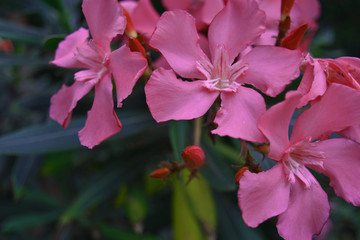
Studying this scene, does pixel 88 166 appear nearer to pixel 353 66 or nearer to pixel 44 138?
pixel 44 138

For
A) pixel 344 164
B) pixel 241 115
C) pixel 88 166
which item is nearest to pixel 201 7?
pixel 241 115

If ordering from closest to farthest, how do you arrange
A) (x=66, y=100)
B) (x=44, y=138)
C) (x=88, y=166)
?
(x=66, y=100)
(x=44, y=138)
(x=88, y=166)

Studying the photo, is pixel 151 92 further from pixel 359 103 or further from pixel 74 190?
pixel 74 190

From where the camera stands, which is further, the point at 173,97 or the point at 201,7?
the point at 201,7

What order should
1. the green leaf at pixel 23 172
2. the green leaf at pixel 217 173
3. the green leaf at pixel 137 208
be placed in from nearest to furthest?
the green leaf at pixel 217 173, the green leaf at pixel 23 172, the green leaf at pixel 137 208

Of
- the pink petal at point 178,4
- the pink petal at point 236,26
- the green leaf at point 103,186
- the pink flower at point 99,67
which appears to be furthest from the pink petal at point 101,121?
the green leaf at point 103,186

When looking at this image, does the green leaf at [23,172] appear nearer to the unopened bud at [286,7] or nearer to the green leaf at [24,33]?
the green leaf at [24,33]

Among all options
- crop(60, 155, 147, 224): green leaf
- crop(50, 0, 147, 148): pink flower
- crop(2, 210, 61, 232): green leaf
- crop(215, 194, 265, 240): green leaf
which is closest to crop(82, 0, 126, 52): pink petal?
crop(50, 0, 147, 148): pink flower

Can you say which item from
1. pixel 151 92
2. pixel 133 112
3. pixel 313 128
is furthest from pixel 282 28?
pixel 133 112
